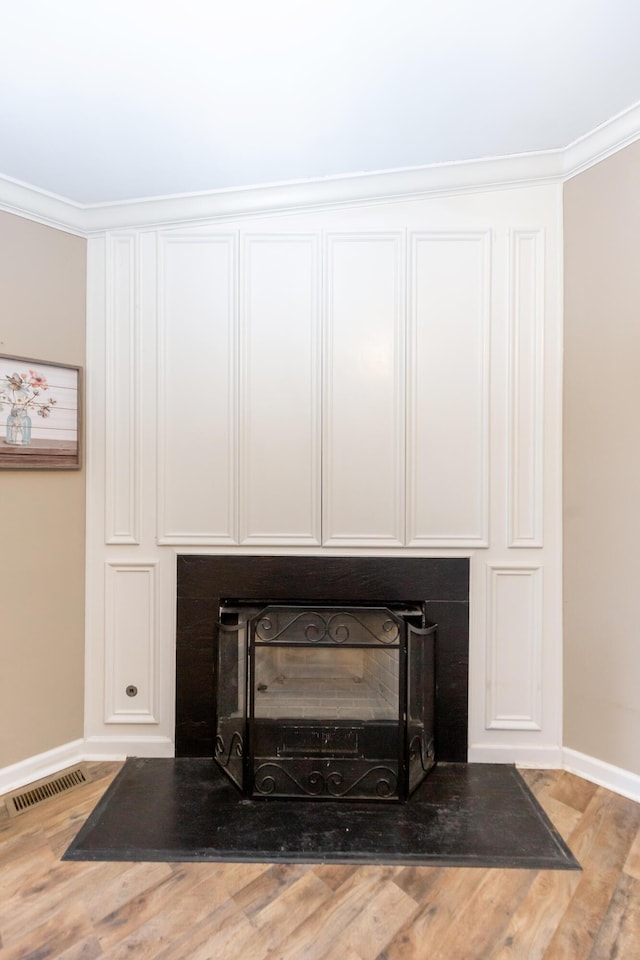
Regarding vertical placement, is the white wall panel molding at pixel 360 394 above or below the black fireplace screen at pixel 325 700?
above

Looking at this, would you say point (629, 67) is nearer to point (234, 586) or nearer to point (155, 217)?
point (155, 217)

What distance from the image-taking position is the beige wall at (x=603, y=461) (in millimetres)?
1937

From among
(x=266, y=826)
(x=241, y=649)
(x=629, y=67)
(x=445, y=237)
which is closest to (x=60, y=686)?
(x=241, y=649)

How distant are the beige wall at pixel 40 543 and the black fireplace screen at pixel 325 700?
2.39 ft

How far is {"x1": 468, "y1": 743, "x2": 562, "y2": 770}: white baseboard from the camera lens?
2.12 m

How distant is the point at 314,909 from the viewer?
1432mm

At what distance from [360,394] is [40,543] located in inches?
62.4

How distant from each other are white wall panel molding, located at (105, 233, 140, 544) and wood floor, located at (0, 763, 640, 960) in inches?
49.4

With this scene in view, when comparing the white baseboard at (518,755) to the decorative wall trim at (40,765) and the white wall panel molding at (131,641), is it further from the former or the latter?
the decorative wall trim at (40,765)

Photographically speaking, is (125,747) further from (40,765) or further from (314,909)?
(314,909)

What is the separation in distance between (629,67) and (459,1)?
2.32ft

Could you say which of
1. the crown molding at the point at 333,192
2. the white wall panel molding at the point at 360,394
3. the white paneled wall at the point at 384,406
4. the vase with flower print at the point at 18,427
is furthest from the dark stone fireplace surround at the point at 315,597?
the crown molding at the point at 333,192

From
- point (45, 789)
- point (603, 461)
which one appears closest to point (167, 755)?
point (45, 789)

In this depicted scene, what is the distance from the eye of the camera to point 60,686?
2148 mm
